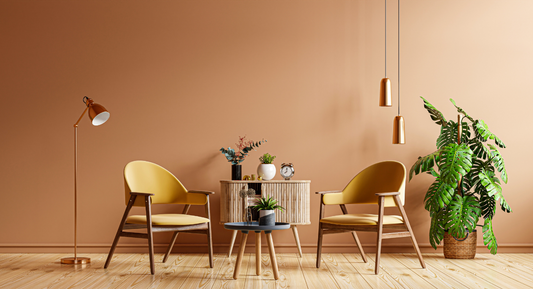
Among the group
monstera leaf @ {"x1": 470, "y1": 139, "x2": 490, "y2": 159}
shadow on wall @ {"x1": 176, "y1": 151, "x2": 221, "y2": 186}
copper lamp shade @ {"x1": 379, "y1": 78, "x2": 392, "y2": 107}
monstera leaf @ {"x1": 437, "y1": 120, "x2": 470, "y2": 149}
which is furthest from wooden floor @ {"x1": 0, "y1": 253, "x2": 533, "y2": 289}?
copper lamp shade @ {"x1": 379, "y1": 78, "x2": 392, "y2": 107}

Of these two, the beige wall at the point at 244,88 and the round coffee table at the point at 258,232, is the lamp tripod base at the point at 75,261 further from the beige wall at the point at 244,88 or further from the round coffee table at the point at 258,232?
the round coffee table at the point at 258,232

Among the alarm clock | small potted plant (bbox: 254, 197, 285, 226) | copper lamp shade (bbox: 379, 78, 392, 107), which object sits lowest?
small potted plant (bbox: 254, 197, 285, 226)

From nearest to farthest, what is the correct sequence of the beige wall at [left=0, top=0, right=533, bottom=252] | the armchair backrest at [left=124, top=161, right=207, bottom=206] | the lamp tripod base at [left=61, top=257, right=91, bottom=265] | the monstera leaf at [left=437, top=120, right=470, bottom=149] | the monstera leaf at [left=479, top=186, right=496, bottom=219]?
the lamp tripod base at [left=61, top=257, right=91, bottom=265] < the armchair backrest at [left=124, top=161, right=207, bottom=206] < the monstera leaf at [left=479, top=186, right=496, bottom=219] < the monstera leaf at [left=437, top=120, right=470, bottom=149] < the beige wall at [left=0, top=0, right=533, bottom=252]

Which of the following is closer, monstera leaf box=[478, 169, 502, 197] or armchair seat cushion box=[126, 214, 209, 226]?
armchair seat cushion box=[126, 214, 209, 226]

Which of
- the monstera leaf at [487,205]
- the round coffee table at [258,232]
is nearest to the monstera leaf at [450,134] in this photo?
the monstera leaf at [487,205]

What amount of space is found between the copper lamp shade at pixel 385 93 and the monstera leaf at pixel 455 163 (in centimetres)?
66

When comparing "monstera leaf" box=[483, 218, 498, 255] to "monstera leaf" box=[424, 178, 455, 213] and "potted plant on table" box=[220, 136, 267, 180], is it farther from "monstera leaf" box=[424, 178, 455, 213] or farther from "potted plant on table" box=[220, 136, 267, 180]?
"potted plant on table" box=[220, 136, 267, 180]

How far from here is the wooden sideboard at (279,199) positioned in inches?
144

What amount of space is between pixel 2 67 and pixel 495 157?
4703mm

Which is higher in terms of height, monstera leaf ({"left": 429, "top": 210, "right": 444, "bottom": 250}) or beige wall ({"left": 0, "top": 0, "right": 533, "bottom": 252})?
beige wall ({"left": 0, "top": 0, "right": 533, "bottom": 252})

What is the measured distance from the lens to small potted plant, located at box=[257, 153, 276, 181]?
3.79 metres

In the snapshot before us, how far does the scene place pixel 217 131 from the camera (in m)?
4.14

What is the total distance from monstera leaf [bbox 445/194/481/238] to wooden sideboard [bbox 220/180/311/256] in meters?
1.20

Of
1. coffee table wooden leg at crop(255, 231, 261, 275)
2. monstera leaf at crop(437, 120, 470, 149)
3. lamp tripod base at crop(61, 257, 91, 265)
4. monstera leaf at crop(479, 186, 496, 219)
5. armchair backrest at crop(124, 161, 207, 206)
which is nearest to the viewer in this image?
coffee table wooden leg at crop(255, 231, 261, 275)
